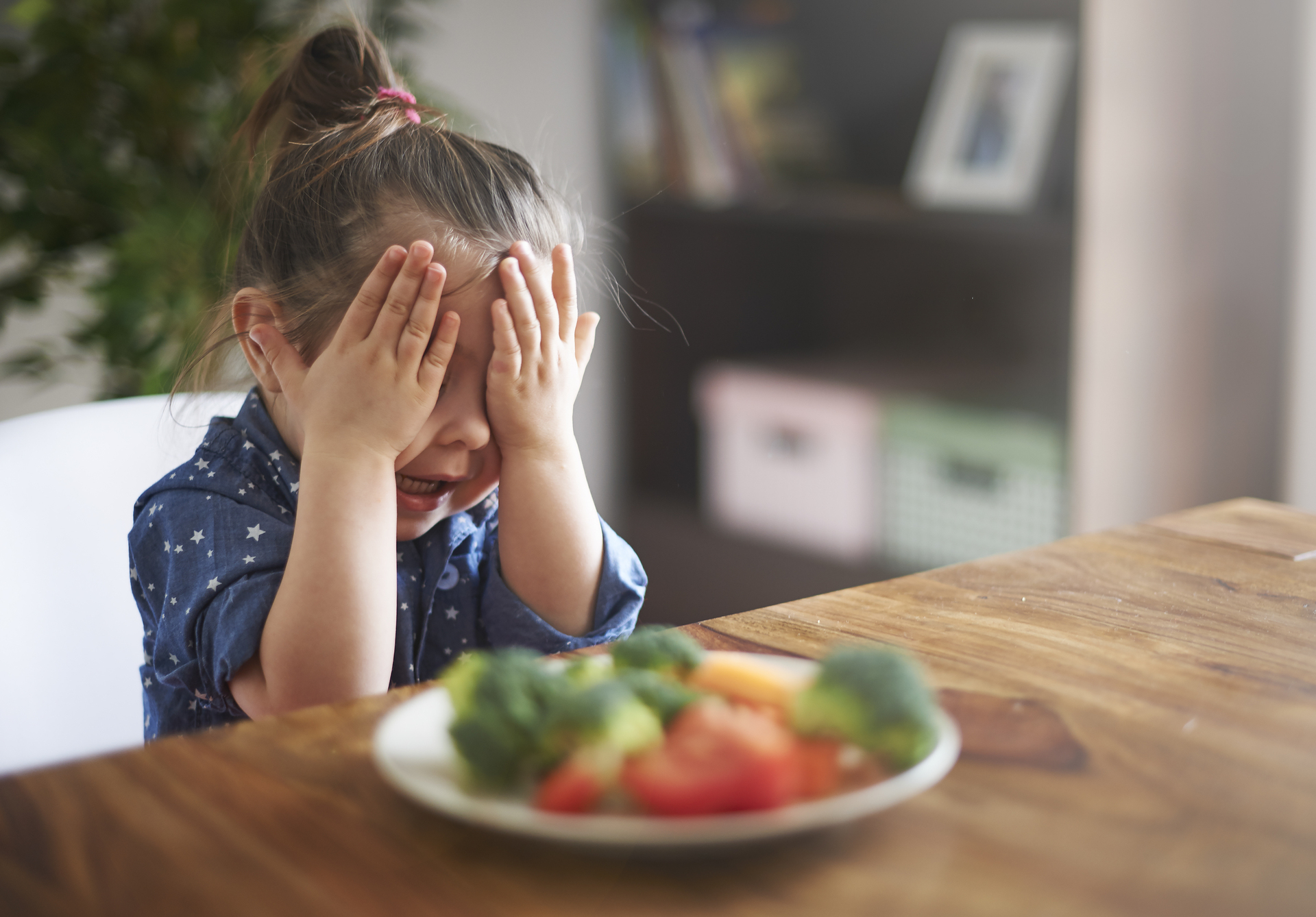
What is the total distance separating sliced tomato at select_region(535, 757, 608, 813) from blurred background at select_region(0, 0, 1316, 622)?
2.84 feet

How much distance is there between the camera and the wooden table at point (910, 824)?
1.24 ft

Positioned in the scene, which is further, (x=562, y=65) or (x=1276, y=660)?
(x=562, y=65)

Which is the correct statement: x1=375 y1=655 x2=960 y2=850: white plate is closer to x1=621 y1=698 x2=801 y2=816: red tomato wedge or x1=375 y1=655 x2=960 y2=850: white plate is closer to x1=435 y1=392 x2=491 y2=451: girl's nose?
x1=621 y1=698 x2=801 y2=816: red tomato wedge

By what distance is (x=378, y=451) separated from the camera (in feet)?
2.47

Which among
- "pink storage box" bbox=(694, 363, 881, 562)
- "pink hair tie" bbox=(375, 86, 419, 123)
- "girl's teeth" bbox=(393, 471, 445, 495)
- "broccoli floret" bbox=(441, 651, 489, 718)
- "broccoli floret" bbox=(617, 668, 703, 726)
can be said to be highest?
"pink hair tie" bbox=(375, 86, 419, 123)

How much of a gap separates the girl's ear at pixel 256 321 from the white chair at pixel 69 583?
136 mm

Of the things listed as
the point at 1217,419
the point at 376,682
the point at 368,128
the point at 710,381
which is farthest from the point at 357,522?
the point at 710,381

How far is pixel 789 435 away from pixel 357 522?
1588 mm

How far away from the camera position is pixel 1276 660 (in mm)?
597

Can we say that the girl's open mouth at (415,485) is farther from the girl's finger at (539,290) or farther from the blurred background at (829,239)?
the blurred background at (829,239)

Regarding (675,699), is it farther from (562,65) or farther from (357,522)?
(562,65)

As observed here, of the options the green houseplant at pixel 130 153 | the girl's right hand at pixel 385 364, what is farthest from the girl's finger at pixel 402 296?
the green houseplant at pixel 130 153

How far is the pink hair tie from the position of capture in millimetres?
909

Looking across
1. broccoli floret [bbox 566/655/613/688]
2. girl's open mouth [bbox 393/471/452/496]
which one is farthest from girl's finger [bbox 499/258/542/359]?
broccoli floret [bbox 566/655/613/688]
